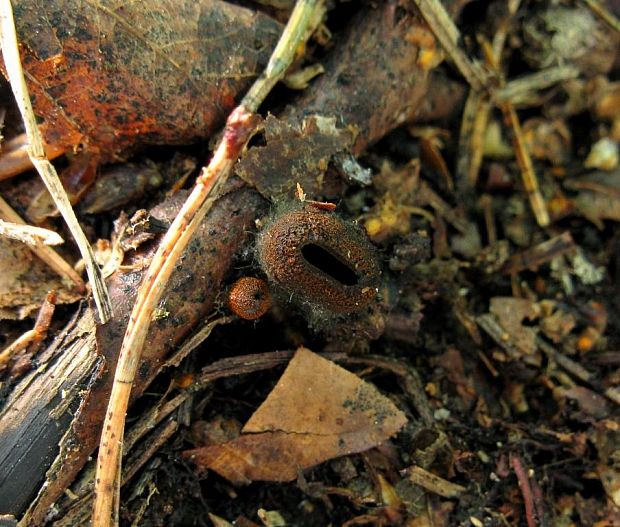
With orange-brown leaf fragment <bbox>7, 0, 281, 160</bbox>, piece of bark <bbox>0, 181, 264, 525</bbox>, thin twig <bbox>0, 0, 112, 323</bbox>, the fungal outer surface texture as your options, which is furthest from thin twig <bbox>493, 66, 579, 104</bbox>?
thin twig <bbox>0, 0, 112, 323</bbox>

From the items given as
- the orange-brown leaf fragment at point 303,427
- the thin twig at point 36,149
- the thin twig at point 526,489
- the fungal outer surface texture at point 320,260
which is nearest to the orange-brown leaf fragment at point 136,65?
the thin twig at point 36,149

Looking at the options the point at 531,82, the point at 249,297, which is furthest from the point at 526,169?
the point at 249,297

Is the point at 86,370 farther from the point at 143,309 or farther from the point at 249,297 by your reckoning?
the point at 249,297

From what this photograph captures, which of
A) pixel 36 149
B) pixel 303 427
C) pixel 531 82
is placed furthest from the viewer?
pixel 531 82

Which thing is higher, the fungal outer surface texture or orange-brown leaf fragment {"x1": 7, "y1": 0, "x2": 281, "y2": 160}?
orange-brown leaf fragment {"x1": 7, "y1": 0, "x2": 281, "y2": 160}

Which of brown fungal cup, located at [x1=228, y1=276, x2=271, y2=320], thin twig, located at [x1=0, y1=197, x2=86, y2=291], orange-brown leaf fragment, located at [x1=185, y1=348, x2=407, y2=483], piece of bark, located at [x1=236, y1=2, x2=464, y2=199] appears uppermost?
piece of bark, located at [x1=236, y1=2, x2=464, y2=199]

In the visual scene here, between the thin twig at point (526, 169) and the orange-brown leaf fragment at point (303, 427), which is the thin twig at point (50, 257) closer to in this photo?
the orange-brown leaf fragment at point (303, 427)

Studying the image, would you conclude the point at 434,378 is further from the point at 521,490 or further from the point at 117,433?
the point at 117,433

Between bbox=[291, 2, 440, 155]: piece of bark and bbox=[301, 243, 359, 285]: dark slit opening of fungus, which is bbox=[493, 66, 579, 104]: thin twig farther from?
bbox=[301, 243, 359, 285]: dark slit opening of fungus
